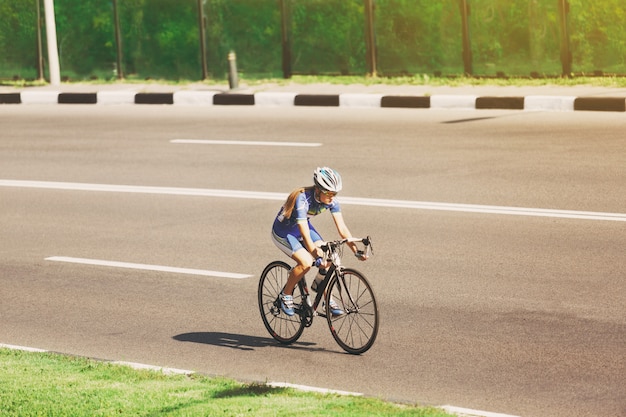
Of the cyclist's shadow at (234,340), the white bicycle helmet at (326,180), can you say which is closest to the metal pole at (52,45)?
the cyclist's shadow at (234,340)

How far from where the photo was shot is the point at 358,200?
13.0 metres

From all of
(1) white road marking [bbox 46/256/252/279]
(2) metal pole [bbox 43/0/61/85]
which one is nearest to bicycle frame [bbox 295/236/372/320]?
(1) white road marking [bbox 46/256/252/279]

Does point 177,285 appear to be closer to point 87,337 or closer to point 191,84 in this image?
point 87,337

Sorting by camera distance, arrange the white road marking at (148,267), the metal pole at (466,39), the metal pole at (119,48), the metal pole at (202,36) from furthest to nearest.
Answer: the metal pole at (119,48), the metal pole at (202,36), the metal pole at (466,39), the white road marking at (148,267)

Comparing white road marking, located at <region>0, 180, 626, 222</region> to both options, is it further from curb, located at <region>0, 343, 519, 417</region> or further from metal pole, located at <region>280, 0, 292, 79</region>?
metal pole, located at <region>280, 0, 292, 79</region>

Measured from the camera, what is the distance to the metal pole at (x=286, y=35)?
23234mm

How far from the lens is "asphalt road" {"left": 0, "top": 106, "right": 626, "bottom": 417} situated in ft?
25.7

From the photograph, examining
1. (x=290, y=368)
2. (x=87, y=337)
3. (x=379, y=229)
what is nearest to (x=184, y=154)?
(x=379, y=229)

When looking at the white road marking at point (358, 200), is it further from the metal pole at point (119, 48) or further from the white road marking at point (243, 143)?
the metal pole at point (119, 48)

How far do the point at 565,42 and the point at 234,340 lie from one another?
516 inches

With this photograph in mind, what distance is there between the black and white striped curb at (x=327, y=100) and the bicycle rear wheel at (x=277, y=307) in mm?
9769

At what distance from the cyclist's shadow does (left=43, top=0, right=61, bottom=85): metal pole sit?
1634cm

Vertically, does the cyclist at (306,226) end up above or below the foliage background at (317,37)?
below

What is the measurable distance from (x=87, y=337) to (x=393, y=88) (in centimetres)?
1246
